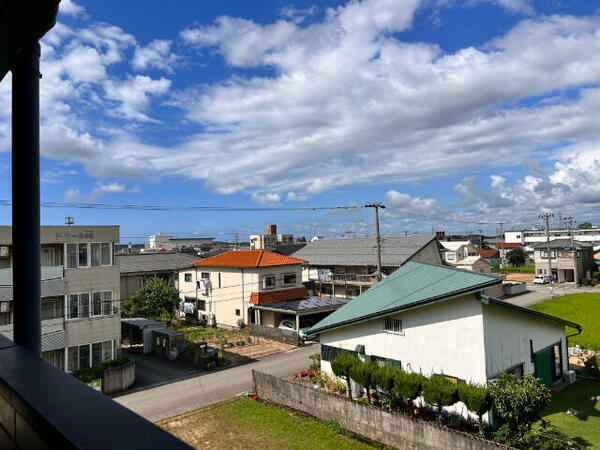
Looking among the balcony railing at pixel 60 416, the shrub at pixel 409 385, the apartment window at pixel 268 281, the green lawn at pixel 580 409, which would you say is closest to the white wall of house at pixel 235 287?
the apartment window at pixel 268 281

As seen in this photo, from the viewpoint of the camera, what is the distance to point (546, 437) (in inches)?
403

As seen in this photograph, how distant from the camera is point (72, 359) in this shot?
17938 millimetres

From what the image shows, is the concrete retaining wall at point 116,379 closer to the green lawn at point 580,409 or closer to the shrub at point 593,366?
the green lawn at point 580,409

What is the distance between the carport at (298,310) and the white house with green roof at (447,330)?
29.1 ft

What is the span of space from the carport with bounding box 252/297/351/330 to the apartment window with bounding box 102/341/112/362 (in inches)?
398

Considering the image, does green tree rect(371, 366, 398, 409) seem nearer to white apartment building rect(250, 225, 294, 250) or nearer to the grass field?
Answer: the grass field

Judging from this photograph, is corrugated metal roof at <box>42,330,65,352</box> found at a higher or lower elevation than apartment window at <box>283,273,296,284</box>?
lower

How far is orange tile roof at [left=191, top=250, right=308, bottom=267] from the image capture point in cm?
2930

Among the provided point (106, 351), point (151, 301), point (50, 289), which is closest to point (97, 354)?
point (106, 351)

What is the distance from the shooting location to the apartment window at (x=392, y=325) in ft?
45.9

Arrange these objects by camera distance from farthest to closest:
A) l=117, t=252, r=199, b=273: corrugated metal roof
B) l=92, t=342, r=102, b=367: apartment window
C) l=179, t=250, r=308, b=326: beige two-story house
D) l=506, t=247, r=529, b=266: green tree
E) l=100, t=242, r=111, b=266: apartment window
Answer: l=506, t=247, r=529, b=266: green tree
l=117, t=252, r=199, b=273: corrugated metal roof
l=179, t=250, r=308, b=326: beige two-story house
l=100, t=242, r=111, b=266: apartment window
l=92, t=342, r=102, b=367: apartment window

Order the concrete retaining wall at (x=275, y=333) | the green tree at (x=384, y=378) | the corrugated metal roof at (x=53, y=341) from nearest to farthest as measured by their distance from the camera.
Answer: the green tree at (x=384, y=378), the corrugated metal roof at (x=53, y=341), the concrete retaining wall at (x=275, y=333)

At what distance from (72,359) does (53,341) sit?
1.36 metres

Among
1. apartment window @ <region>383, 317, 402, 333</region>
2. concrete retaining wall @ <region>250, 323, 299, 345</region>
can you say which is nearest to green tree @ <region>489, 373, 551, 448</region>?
apartment window @ <region>383, 317, 402, 333</region>
